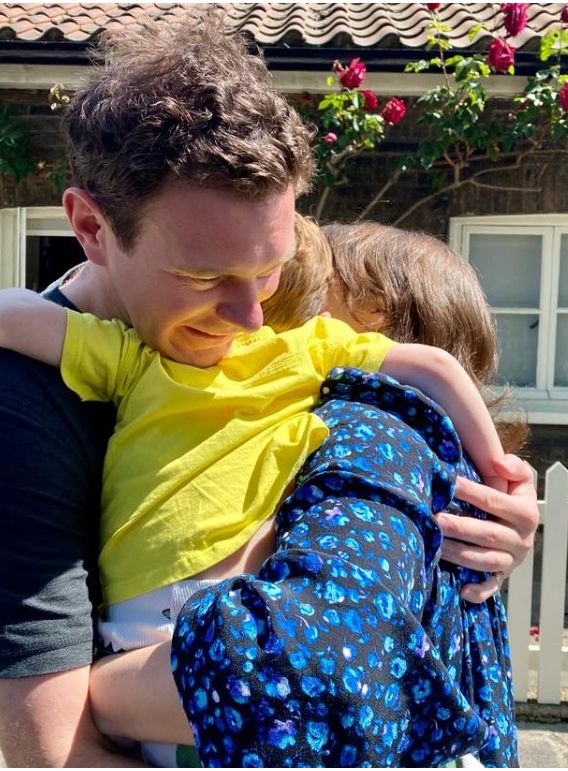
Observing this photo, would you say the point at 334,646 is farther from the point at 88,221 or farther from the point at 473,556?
the point at 88,221

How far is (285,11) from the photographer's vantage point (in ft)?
23.1

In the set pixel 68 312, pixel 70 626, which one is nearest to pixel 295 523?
pixel 70 626

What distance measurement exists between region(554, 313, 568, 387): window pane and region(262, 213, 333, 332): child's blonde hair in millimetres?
5811

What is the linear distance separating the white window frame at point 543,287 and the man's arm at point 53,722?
232 inches

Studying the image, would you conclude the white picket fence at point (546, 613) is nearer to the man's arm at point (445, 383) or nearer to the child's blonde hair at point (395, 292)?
the child's blonde hair at point (395, 292)

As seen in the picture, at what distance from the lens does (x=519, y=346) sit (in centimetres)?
723

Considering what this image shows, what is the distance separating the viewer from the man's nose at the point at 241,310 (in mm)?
1366

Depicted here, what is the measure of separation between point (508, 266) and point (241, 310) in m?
6.17

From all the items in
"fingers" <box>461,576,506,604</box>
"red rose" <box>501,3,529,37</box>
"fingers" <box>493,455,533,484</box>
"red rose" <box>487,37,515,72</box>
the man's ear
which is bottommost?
"fingers" <box>461,576,506,604</box>

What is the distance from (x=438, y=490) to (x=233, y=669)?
476 mm

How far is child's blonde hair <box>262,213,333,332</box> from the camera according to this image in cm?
171

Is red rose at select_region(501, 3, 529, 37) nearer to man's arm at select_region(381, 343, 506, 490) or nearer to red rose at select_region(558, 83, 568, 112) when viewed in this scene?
red rose at select_region(558, 83, 568, 112)

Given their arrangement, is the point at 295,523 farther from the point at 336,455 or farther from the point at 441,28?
the point at 441,28

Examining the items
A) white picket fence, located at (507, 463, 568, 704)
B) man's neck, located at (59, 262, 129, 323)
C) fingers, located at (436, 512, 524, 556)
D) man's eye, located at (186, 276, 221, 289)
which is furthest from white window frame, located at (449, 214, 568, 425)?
man's eye, located at (186, 276, 221, 289)
